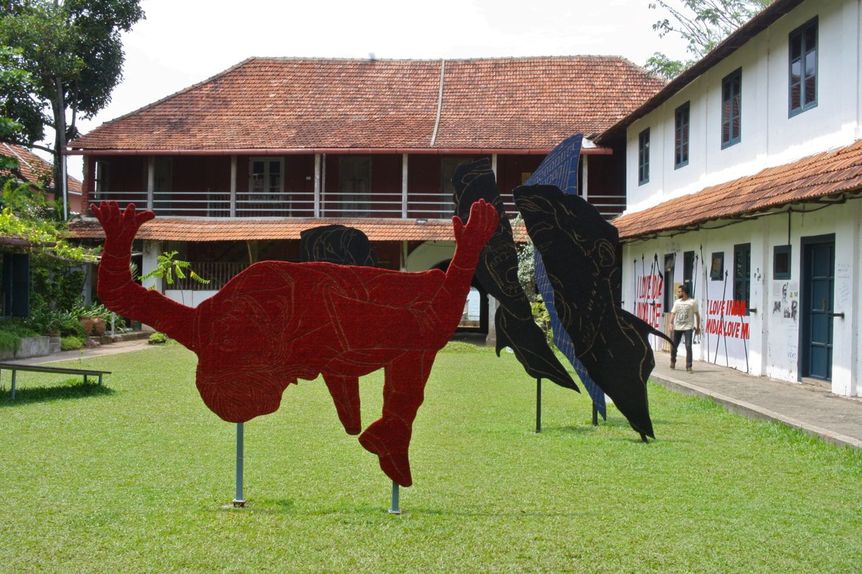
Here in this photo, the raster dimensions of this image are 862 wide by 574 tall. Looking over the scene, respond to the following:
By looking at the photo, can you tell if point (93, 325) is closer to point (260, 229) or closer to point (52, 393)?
point (260, 229)

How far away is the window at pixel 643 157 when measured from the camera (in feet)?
72.6

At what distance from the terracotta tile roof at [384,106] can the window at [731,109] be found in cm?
728

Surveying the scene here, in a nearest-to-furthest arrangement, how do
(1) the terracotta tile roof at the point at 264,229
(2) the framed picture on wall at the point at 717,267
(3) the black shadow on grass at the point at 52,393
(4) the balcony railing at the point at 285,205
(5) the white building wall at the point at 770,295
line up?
(3) the black shadow on grass at the point at 52,393, (5) the white building wall at the point at 770,295, (2) the framed picture on wall at the point at 717,267, (1) the terracotta tile roof at the point at 264,229, (4) the balcony railing at the point at 285,205

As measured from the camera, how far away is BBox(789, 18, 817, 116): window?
13133 millimetres

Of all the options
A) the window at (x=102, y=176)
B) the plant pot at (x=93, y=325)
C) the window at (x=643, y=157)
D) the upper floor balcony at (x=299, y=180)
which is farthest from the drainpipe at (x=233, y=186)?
the window at (x=643, y=157)

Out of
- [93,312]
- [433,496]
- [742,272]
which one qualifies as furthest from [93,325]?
[433,496]

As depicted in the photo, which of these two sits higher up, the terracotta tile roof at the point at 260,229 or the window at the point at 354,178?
the window at the point at 354,178

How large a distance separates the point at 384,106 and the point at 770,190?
15.3m

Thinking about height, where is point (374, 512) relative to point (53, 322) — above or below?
below

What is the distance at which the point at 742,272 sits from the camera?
15680 millimetres

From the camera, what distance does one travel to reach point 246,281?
618 cm

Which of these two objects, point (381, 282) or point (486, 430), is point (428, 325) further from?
point (486, 430)

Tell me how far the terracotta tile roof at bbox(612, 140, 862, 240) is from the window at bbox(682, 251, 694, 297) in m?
0.96

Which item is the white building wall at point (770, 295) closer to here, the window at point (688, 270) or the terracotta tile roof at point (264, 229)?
the window at point (688, 270)
